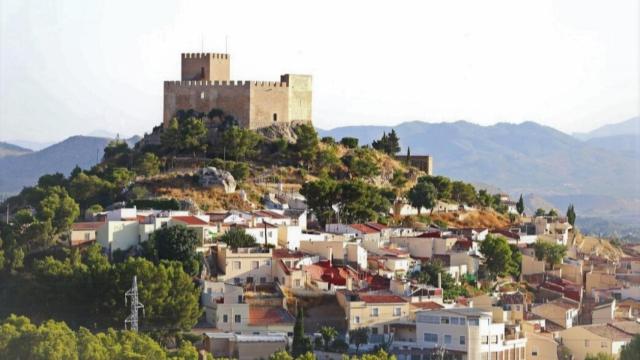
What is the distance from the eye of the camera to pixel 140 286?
3762cm

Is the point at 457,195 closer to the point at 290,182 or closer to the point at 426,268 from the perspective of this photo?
the point at 290,182

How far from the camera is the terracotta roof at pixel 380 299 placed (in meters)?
38.7

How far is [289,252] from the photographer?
43.0 meters

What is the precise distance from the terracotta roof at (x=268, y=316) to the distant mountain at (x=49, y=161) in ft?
319

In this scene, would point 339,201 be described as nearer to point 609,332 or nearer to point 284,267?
point 284,267

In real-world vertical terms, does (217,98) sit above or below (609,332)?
above

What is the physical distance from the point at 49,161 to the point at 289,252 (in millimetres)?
107817

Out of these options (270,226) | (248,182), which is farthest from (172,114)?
(270,226)

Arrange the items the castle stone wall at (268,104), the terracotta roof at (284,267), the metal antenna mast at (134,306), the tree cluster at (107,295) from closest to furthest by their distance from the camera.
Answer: the metal antenna mast at (134,306)
the tree cluster at (107,295)
the terracotta roof at (284,267)
the castle stone wall at (268,104)

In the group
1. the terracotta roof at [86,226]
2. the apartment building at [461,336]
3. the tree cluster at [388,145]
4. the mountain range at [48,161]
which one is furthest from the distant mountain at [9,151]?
the apartment building at [461,336]

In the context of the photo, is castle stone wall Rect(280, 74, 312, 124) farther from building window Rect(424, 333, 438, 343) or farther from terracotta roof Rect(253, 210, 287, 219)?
building window Rect(424, 333, 438, 343)

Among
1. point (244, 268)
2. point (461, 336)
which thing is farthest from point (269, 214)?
point (461, 336)

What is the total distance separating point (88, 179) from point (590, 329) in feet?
63.2

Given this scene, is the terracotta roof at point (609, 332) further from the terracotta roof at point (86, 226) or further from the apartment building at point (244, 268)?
the terracotta roof at point (86, 226)
